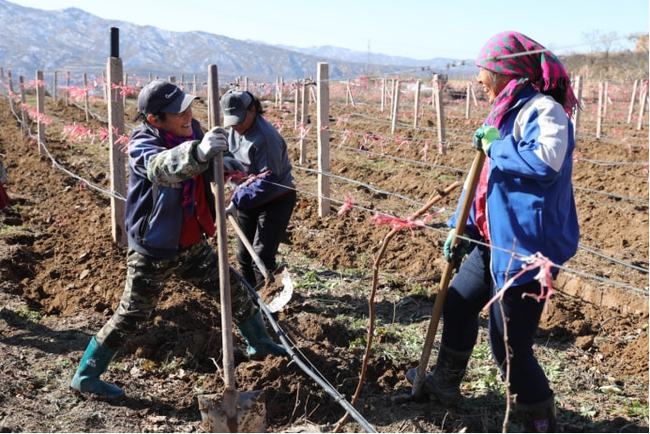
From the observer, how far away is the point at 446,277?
121 inches

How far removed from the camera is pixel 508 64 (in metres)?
2.66

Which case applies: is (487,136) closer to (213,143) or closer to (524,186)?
(524,186)

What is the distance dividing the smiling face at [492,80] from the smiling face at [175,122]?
1444mm

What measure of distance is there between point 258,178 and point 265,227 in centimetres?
38

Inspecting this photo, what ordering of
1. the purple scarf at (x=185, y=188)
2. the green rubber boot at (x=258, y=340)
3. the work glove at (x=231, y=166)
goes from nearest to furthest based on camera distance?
1. the purple scarf at (x=185, y=188)
2. the green rubber boot at (x=258, y=340)
3. the work glove at (x=231, y=166)

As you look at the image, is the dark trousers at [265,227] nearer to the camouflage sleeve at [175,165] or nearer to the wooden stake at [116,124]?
the wooden stake at [116,124]

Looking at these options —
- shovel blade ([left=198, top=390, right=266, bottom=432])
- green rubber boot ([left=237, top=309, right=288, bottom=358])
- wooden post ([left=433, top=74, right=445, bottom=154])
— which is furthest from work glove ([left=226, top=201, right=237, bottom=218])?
wooden post ([left=433, top=74, right=445, bottom=154])

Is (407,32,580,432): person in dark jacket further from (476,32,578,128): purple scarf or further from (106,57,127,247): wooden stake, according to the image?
(106,57,127,247): wooden stake

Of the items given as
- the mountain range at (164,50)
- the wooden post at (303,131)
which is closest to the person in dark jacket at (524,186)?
the wooden post at (303,131)

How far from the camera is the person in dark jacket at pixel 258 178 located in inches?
174

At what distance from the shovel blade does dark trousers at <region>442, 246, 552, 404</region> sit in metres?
1.01

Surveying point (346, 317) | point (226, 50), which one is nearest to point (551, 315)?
point (346, 317)

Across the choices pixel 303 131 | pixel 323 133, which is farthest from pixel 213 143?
pixel 303 131

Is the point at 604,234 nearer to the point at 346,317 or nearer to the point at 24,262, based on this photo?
the point at 346,317
